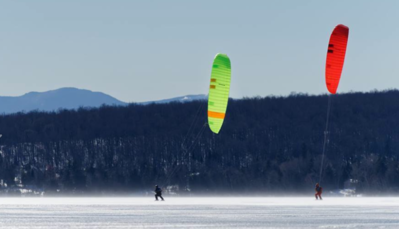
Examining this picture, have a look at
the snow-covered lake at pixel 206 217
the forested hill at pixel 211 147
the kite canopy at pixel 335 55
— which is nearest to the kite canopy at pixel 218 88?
the kite canopy at pixel 335 55

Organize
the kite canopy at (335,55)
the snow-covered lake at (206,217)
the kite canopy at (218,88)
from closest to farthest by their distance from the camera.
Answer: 1. the snow-covered lake at (206,217)
2. the kite canopy at (335,55)
3. the kite canopy at (218,88)

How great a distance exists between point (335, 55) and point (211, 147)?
285 feet

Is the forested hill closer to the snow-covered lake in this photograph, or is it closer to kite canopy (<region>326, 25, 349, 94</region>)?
kite canopy (<region>326, 25, 349, 94</region>)

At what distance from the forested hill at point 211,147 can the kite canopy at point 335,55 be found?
1663 inches

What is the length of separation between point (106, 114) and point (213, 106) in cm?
11342

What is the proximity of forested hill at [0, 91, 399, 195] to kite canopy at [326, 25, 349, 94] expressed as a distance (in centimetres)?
4223

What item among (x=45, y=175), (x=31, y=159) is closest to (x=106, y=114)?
(x=31, y=159)

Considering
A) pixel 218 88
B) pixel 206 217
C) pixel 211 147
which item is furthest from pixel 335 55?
pixel 211 147

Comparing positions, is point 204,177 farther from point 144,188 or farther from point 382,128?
point 382,128

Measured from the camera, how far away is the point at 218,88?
48.5 meters

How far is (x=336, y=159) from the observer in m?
118

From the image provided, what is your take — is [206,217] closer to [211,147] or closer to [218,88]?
[218,88]

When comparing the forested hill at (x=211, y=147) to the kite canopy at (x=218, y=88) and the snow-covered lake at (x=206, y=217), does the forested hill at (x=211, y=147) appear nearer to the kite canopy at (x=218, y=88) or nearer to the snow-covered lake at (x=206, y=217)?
the kite canopy at (x=218, y=88)

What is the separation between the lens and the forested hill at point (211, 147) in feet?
328
